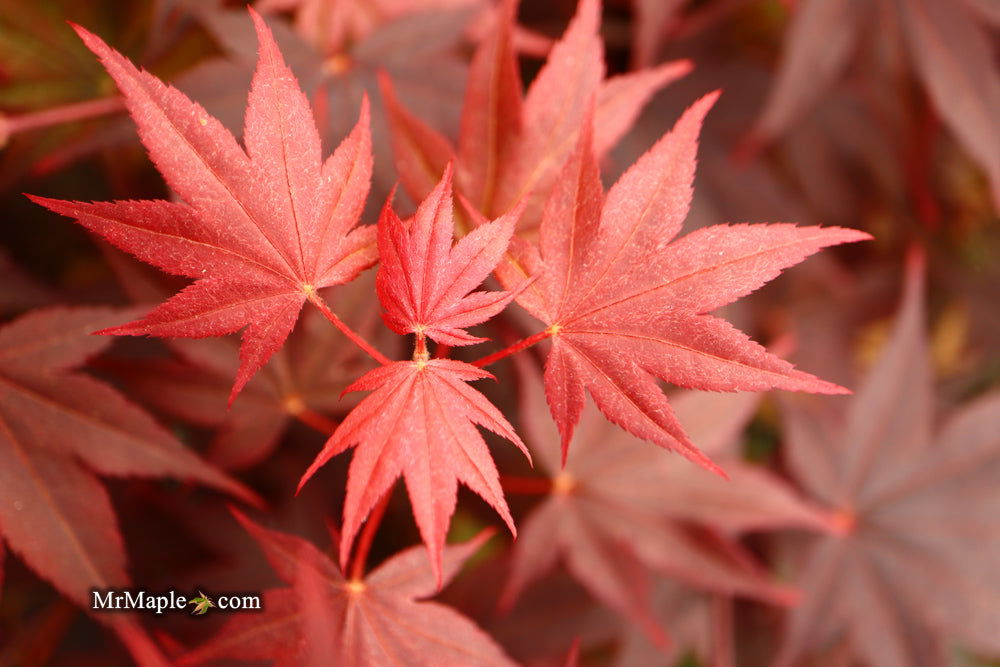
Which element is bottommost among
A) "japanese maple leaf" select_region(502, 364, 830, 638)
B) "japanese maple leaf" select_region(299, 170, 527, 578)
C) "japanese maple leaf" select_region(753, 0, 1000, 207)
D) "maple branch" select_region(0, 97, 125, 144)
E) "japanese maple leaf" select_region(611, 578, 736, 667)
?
"japanese maple leaf" select_region(611, 578, 736, 667)

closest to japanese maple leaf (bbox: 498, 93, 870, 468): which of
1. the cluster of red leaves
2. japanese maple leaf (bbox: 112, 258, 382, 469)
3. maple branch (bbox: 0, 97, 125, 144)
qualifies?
the cluster of red leaves

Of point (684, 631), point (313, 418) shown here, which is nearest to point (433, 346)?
point (313, 418)

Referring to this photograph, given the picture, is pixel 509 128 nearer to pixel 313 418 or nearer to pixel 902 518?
pixel 313 418

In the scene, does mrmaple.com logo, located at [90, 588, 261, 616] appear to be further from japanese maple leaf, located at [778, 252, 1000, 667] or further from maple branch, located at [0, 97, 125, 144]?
japanese maple leaf, located at [778, 252, 1000, 667]

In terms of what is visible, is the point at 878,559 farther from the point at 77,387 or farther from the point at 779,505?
the point at 77,387

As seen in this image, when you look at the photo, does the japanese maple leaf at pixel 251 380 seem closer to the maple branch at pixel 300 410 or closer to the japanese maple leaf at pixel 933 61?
the maple branch at pixel 300 410

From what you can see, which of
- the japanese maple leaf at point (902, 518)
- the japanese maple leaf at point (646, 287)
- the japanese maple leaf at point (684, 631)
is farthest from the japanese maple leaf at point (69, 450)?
the japanese maple leaf at point (902, 518)
